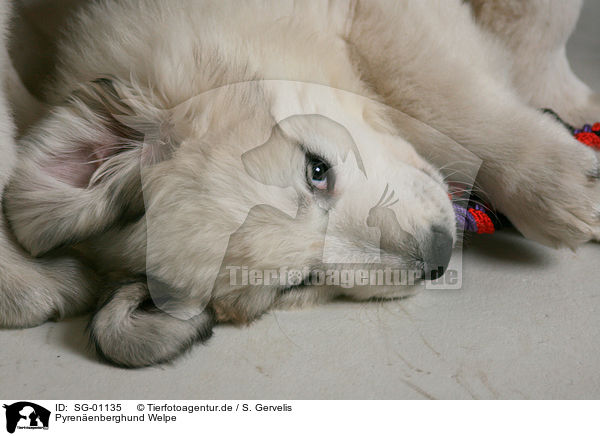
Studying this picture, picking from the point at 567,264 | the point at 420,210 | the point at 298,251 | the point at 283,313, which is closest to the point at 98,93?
the point at 298,251

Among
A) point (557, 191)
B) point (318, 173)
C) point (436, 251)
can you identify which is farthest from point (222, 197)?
point (557, 191)

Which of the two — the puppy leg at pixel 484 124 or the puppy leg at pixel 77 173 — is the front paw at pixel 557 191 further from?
the puppy leg at pixel 77 173

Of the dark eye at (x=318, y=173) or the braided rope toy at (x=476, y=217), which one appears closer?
the dark eye at (x=318, y=173)

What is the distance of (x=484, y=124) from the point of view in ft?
6.61

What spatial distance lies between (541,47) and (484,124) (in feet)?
2.20

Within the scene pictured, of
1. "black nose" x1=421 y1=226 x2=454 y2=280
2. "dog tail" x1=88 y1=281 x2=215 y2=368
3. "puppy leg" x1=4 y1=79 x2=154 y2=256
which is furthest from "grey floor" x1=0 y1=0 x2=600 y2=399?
"puppy leg" x1=4 y1=79 x2=154 y2=256

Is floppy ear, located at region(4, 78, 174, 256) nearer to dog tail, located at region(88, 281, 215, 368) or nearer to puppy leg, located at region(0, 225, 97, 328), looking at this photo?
puppy leg, located at region(0, 225, 97, 328)

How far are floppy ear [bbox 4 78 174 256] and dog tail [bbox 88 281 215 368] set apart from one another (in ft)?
0.69

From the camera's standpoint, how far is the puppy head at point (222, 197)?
66.0 inches

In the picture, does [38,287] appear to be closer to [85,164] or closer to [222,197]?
[85,164]
